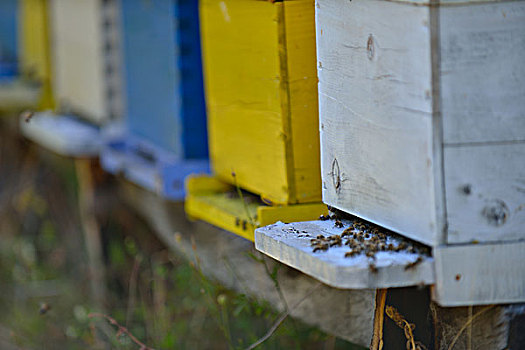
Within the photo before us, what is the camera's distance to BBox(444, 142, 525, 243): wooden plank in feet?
4.38

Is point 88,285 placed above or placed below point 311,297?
below

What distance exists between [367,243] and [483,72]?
15.8 inches

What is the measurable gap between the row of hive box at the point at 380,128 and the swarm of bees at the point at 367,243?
25mm

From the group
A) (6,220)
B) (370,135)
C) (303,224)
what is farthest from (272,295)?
(6,220)

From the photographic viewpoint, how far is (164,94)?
10.7ft

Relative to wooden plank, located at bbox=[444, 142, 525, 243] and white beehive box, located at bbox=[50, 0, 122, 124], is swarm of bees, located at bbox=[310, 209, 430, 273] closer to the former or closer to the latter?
wooden plank, located at bbox=[444, 142, 525, 243]

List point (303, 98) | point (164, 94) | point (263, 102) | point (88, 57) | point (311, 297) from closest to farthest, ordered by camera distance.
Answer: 1. point (303, 98)
2. point (263, 102)
3. point (311, 297)
4. point (164, 94)
5. point (88, 57)

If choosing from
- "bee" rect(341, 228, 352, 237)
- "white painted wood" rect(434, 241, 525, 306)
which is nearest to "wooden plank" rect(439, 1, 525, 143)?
"white painted wood" rect(434, 241, 525, 306)

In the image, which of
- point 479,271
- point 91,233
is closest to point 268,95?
point 479,271

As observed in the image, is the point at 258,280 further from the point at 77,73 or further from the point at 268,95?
the point at 77,73

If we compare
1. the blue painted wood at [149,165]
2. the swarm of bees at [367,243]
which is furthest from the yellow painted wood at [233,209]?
the swarm of bees at [367,243]

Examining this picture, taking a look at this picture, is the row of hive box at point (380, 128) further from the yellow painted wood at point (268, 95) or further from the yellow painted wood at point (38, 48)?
the yellow painted wood at point (38, 48)

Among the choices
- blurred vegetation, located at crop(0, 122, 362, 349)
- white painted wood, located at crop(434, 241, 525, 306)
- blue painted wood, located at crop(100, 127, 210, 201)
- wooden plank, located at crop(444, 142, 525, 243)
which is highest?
wooden plank, located at crop(444, 142, 525, 243)

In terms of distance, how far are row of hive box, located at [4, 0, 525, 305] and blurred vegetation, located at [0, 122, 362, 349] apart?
0.41 meters
